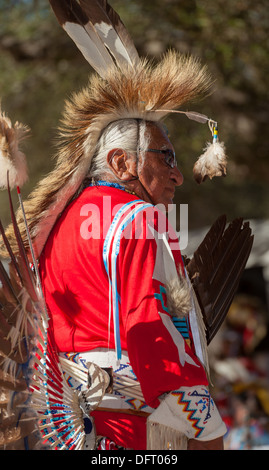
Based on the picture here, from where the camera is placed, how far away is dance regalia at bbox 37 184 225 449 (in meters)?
1.76

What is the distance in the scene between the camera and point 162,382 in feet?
5.65

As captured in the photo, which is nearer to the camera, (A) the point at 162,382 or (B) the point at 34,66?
(A) the point at 162,382

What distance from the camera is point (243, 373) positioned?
723 centimetres

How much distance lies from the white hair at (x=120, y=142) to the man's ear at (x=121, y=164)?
0.04 feet

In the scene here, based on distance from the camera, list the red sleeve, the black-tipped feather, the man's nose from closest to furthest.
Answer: the red sleeve < the man's nose < the black-tipped feather

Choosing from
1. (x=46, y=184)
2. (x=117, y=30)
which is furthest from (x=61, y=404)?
(x=117, y=30)

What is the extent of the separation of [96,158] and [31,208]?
29 cm

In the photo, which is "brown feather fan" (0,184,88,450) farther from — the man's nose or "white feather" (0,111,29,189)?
the man's nose

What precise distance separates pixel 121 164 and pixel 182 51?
5.36 m

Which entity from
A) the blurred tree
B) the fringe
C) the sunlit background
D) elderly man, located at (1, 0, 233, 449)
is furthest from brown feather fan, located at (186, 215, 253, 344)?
the blurred tree

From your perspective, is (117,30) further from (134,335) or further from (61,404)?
(61,404)

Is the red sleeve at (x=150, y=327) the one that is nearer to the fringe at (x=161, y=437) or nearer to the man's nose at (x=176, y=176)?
the fringe at (x=161, y=437)

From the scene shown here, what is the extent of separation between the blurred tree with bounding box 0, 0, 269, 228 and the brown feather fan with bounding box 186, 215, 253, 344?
4.43 m

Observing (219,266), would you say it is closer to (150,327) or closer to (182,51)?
Result: (150,327)
